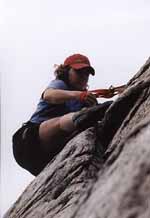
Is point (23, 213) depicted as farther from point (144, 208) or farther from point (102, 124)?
point (144, 208)

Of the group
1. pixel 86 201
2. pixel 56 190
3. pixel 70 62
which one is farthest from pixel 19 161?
pixel 86 201

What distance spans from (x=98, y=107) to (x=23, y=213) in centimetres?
167

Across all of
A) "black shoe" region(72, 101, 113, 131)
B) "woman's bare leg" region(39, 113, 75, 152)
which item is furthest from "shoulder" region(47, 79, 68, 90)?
"black shoe" region(72, 101, 113, 131)

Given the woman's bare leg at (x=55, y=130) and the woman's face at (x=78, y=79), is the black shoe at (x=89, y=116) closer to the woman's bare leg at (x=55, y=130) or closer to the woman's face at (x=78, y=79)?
the woman's bare leg at (x=55, y=130)

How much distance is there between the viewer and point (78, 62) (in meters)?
8.22

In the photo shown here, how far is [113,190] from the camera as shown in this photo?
1936mm

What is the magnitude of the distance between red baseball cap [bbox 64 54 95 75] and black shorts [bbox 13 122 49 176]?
3.22 feet

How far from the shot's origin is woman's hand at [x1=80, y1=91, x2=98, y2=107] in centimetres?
763

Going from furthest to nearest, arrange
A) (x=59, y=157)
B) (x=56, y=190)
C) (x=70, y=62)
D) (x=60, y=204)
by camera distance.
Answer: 1. (x=70, y=62)
2. (x=59, y=157)
3. (x=56, y=190)
4. (x=60, y=204)

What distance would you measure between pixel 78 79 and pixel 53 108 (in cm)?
54

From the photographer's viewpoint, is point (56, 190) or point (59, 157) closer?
point (56, 190)

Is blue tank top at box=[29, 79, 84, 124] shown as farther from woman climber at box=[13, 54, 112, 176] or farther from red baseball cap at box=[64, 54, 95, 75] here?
red baseball cap at box=[64, 54, 95, 75]

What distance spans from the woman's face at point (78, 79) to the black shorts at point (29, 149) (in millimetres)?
785

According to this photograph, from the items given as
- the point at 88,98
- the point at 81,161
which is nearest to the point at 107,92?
the point at 88,98
